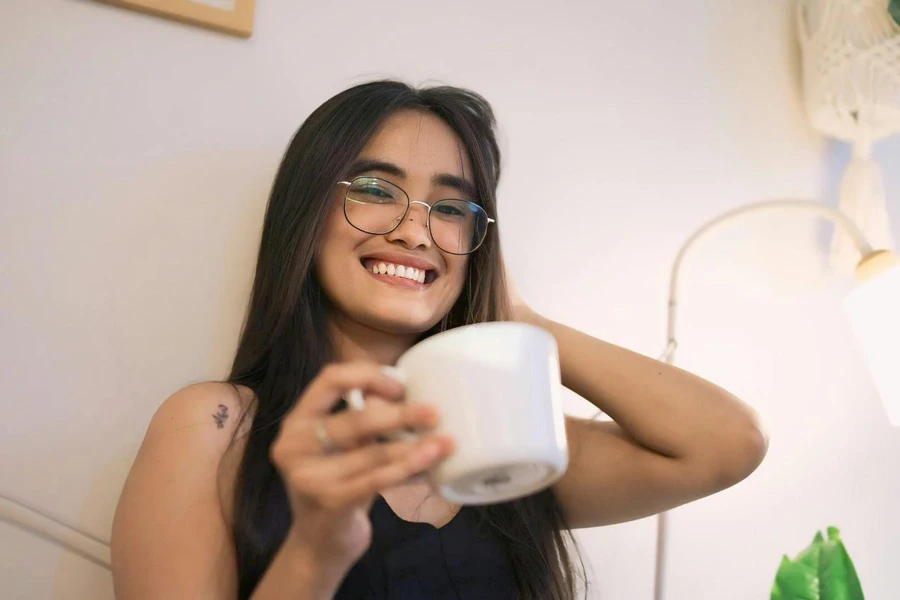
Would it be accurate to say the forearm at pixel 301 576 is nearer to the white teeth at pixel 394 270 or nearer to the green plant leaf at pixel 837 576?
the white teeth at pixel 394 270

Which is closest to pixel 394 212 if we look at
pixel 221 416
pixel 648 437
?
pixel 221 416

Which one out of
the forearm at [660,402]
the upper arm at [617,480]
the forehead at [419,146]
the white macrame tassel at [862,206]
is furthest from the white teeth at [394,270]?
the white macrame tassel at [862,206]

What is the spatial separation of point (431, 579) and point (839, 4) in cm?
121

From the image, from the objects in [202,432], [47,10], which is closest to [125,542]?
[202,432]

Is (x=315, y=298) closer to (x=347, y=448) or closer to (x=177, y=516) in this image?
(x=177, y=516)

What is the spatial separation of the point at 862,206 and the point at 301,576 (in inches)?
48.4

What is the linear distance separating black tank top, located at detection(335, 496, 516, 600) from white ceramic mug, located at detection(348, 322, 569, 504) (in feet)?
1.14

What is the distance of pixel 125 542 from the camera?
2.48 ft

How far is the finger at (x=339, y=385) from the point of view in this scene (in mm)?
508

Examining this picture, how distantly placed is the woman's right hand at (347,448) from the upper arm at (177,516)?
263 mm

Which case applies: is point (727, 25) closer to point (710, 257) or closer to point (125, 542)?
point (710, 257)

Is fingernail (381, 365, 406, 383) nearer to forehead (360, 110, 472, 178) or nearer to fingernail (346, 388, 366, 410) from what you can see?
fingernail (346, 388, 366, 410)

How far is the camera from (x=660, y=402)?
3.07ft

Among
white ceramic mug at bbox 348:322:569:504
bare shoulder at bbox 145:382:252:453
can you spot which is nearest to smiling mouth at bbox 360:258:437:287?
bare shoulder at bbox 145:382:252:453
